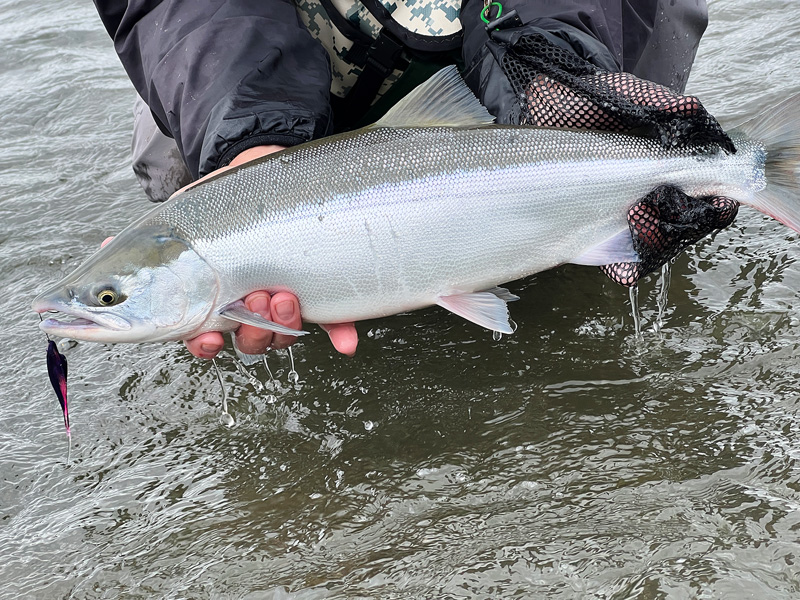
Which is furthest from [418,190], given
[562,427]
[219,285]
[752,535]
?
[752,535]

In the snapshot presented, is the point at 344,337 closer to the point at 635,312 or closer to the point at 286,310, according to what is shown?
the point at 286,310

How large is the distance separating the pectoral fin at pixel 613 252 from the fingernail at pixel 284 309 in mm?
1073

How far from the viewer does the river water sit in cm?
250

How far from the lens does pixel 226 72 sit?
3.36m

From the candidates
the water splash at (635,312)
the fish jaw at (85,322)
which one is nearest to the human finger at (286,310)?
the fish jaw at (85,322)

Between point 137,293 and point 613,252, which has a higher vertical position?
point 613,252

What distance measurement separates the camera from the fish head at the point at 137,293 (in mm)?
2697

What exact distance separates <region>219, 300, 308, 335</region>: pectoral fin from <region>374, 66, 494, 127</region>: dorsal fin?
83 centimetres

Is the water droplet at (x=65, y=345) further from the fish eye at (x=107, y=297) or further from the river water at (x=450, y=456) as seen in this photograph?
the fish eye at (x=107, y=297)

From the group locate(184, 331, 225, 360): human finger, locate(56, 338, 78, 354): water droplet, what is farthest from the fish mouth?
locate(56, 338, 78, 354): water droplet

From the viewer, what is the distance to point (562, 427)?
3004 millimetres

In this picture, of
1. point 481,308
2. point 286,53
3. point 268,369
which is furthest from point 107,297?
point 286,53

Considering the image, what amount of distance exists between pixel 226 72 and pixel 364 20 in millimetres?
884

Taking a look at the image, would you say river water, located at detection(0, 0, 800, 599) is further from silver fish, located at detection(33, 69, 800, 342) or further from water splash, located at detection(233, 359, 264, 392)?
silver fish, located at detection(33, 69, 800, 342)
